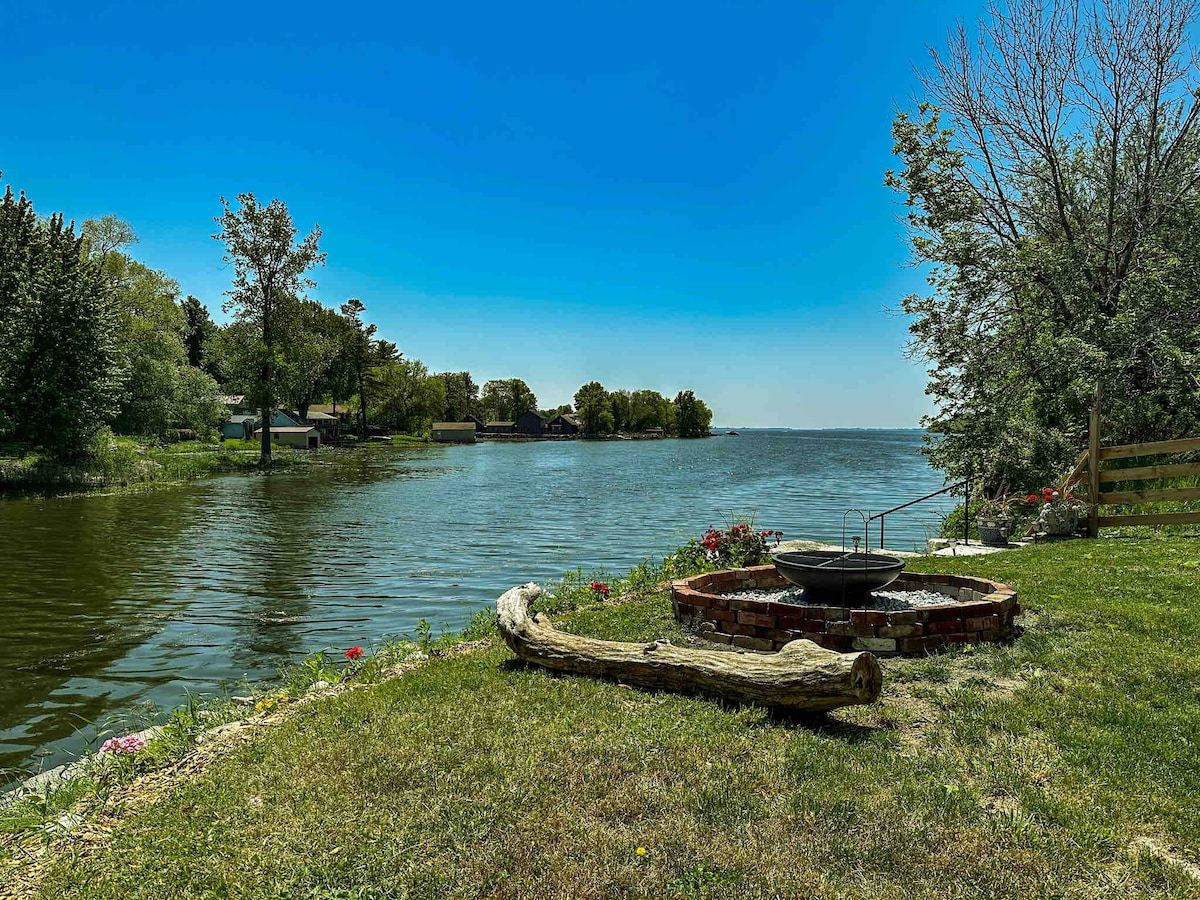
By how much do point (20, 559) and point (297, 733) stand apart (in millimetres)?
13004

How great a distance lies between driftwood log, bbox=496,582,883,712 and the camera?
473 cm

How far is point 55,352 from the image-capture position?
24.7 m

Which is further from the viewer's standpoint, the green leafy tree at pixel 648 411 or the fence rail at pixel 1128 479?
the green leafy tree at pixel 648 411

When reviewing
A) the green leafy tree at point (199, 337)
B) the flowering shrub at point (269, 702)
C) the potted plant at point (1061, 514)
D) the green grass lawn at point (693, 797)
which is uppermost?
the green leafy tree at point (199, 337)

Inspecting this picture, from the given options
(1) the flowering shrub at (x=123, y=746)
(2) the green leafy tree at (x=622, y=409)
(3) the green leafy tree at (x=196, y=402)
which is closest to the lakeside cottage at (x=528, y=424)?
(2) the green leafy tree at (x=622, y=409)

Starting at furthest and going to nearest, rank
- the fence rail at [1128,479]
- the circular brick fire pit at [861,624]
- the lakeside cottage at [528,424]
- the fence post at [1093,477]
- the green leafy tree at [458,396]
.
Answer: the lakeside cottage at [528,424] → the green leafy tree at [458,396] → the fence post at [1093,477] → the fence rail at [1128,479] → the circular brick fire pit at [861,624]

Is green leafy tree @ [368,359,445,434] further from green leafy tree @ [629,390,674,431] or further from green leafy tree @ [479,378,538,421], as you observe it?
green leafy tree @ [629,390,674,431]

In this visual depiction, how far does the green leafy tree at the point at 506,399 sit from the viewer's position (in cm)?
14262

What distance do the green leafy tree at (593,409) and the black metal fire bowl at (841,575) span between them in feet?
461

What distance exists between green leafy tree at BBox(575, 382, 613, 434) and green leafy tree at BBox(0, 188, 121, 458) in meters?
122

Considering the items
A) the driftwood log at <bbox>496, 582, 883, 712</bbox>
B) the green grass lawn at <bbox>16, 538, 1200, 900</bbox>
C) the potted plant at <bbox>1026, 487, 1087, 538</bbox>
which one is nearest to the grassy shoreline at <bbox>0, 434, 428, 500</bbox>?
the driftwood log at <bbox>496, 582, 883, 712</bbox>

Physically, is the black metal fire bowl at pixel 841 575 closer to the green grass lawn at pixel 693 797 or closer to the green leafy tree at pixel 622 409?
the green grass lawn at pixel 693 797

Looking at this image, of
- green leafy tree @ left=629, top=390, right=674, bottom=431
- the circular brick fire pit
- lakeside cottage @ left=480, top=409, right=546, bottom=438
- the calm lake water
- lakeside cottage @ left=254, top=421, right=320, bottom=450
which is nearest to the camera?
the circular brick fire pit

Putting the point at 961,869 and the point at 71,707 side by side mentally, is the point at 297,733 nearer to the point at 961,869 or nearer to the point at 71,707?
the point at 71,707
